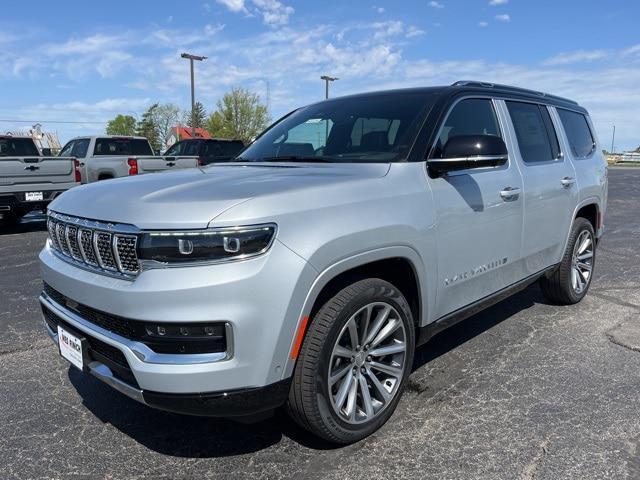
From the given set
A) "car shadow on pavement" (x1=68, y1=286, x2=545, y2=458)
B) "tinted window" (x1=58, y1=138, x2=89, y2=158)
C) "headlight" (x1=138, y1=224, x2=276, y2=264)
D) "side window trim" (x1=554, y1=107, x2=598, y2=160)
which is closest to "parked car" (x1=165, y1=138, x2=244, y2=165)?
"tinted window" (x1=58, y1=138, x2=89, y2=158)

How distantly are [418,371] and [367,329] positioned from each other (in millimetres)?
1099

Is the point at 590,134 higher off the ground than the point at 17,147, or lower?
higher

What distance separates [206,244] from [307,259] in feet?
1.42

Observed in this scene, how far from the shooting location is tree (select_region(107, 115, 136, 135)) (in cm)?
7431

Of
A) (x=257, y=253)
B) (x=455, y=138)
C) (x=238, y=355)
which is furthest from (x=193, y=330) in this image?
(x=455, y=138)

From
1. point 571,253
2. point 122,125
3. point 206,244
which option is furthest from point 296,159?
point 122,125

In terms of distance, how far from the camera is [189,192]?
8.23 feet

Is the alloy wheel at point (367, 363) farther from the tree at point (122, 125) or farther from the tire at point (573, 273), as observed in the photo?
the tree at point (122, 125)

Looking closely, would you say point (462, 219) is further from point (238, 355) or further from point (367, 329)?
point (238, 355)

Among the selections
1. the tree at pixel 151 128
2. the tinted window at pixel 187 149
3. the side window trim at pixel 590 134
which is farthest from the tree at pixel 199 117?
the side window trim at pixel 590 134

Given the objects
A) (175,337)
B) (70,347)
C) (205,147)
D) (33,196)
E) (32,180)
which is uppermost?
(205,147)

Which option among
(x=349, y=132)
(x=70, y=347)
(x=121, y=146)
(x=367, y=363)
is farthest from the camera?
(x=121, y=146)

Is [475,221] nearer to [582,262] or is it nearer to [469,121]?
[469,121]

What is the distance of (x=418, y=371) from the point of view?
374 cm
